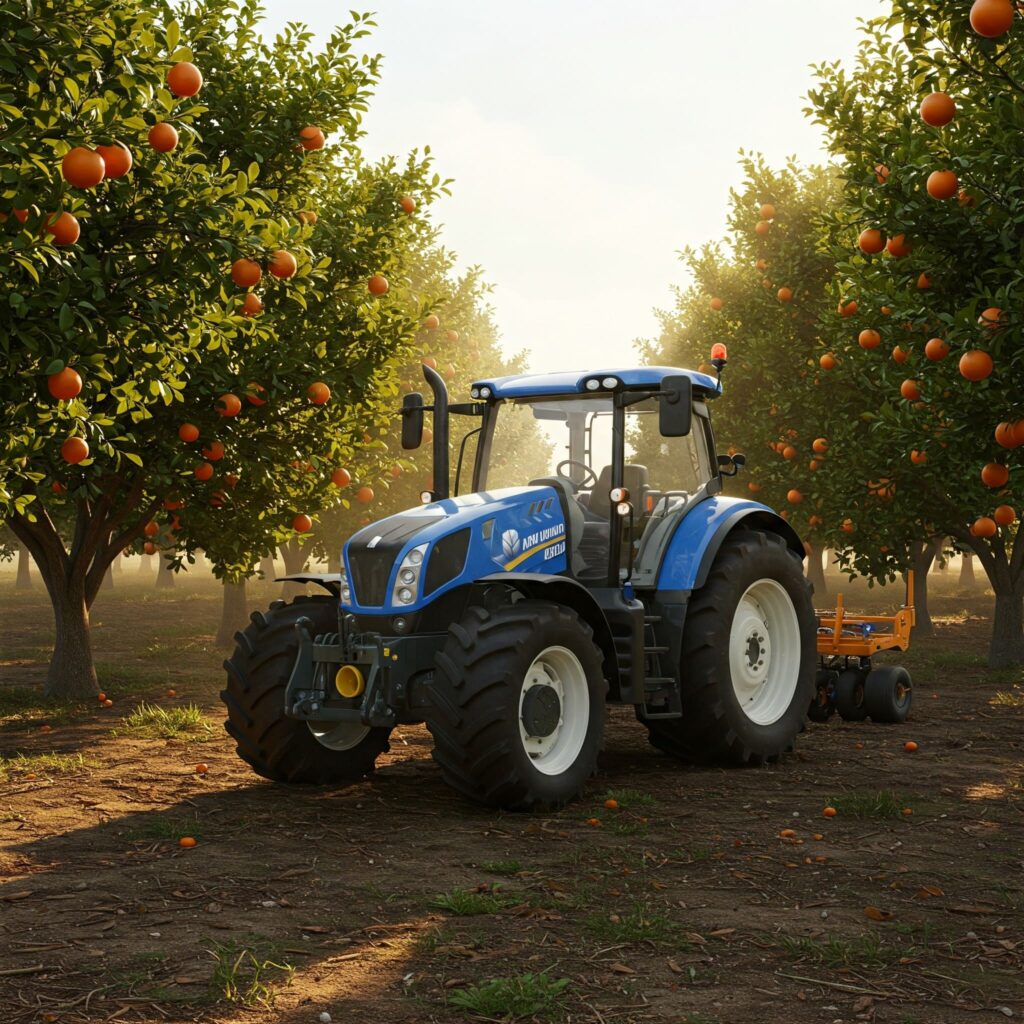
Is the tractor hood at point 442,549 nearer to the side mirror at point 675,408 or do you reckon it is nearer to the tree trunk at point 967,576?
the side mirror at point 675,408

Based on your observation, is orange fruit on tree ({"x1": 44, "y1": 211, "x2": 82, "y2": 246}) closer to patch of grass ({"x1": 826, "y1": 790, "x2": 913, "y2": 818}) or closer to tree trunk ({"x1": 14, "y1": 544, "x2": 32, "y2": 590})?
patch of grass ({"x1": 826, "y1": 790, "x2": 913, "y2": 818})

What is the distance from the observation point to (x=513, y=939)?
16.8 feet

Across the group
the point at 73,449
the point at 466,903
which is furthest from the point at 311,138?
the point at 466,903

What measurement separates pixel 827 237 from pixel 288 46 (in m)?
6.53

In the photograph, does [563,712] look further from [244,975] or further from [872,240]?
[872,240]

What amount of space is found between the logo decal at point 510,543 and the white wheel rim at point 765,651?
2.16m

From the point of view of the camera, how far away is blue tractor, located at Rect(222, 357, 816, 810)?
7246 mm

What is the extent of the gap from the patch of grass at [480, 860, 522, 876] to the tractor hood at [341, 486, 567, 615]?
5.79ft

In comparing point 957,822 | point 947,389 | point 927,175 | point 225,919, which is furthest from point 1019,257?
point 225,919

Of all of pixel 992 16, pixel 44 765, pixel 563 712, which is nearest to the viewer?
pixel 992 16

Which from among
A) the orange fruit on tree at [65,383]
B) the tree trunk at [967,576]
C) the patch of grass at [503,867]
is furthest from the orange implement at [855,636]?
the tree trunk at [967,576]

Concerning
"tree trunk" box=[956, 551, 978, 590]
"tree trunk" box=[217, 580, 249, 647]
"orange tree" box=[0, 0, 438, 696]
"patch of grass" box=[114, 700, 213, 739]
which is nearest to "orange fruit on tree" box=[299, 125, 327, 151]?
"orange tree" box=[0, 0, 438, 696]

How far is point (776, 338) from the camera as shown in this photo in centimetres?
1909

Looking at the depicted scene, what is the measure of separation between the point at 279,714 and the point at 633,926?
337 cm
